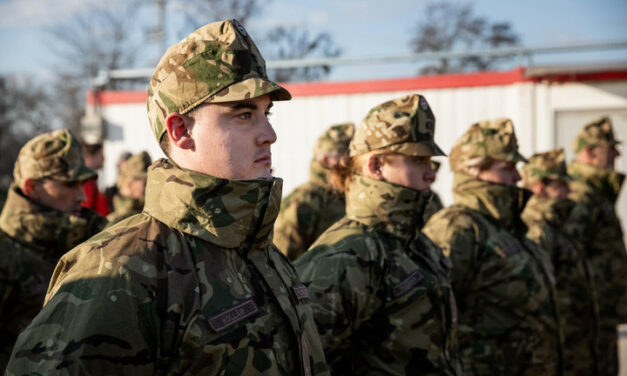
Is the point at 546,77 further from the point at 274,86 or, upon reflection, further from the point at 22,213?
the point at 274,86

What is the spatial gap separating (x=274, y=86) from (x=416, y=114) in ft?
6.32

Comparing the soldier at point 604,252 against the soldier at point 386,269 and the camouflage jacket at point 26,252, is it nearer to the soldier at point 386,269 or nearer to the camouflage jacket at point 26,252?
the soldier at point 386,269

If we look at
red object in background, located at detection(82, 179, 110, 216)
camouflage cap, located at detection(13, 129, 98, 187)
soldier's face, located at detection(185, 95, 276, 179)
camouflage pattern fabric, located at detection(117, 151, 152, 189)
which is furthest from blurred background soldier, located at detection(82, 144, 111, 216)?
soldier's face, located at detection(185, 95, 276, 179)

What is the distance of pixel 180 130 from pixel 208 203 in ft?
0.85

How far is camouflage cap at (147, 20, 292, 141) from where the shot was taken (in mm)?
2297

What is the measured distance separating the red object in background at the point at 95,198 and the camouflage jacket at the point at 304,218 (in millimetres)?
3097

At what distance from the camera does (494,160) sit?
5418 millimetres

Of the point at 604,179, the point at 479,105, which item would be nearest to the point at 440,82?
the point at 479,105

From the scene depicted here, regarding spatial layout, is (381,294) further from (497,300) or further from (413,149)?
(497,300)

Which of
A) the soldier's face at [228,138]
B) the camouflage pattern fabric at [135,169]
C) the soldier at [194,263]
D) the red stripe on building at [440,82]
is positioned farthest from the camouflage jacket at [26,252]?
the red stripe on building at [440,82]

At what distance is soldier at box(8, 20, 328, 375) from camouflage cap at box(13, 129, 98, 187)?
2.73 metres

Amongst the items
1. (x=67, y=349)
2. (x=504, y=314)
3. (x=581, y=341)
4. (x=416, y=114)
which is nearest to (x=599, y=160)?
(x=581, y=341)

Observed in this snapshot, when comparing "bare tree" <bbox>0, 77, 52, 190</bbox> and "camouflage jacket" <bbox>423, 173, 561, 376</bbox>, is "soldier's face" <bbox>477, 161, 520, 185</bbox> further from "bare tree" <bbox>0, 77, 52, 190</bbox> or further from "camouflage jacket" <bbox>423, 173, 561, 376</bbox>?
"bare tree" <bbox>0, 77, 52, 190</bbox>

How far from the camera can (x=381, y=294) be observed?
359 centimetres
